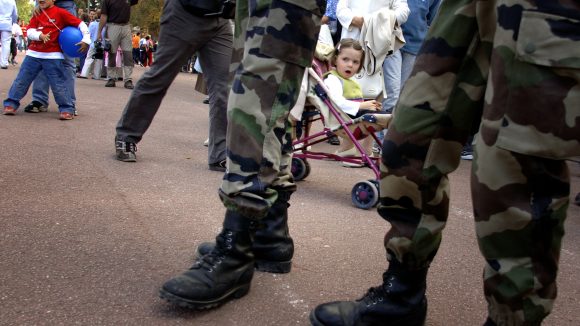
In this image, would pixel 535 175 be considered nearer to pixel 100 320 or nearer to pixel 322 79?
pixel 100 320

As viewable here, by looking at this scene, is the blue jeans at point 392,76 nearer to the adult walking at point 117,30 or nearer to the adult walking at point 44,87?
the adult walking at point 44,87

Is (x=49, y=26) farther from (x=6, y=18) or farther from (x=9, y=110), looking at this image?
(x=6, y=18)

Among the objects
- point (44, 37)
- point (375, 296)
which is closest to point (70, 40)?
point (44, 37)

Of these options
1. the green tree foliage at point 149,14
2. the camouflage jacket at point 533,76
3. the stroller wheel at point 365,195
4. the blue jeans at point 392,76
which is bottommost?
the green tree foliage at point 149,14

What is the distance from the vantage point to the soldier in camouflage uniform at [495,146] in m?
1.40

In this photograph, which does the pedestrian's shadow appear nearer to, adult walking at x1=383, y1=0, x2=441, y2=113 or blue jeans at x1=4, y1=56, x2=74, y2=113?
adult walking at x1=383, y1=0, x2=441, y2=113

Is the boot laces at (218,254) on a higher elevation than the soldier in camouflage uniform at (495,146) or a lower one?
lower

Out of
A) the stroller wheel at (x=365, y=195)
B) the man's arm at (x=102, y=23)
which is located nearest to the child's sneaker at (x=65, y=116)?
the stroller wheel at (x=365, y=195)

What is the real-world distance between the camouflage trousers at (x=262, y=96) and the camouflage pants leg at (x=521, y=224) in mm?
845

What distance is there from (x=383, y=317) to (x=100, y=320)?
95 cm

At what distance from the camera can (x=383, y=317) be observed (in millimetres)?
1971

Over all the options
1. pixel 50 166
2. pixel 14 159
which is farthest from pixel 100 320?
pixel 14 159

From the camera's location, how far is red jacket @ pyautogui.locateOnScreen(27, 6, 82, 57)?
6.95m

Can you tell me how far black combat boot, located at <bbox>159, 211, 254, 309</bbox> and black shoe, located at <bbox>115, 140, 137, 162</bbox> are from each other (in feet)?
9.45
